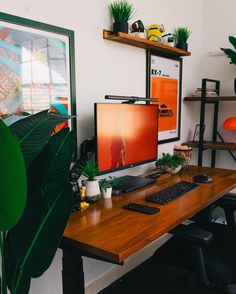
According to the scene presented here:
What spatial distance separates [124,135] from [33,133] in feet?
3.55

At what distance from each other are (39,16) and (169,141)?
5.21 feet

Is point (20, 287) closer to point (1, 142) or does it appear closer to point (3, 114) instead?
point (1, 142)

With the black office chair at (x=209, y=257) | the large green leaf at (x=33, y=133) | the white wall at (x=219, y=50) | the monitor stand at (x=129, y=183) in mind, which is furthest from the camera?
the white wall at (x=219, y=50)

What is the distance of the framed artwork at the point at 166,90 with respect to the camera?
2.49 metres

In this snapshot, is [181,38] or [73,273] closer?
[73,273]

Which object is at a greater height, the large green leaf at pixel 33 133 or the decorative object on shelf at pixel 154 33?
the decorative object on shelf at pixel 154 33

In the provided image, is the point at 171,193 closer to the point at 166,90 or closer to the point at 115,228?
the point at 115,228

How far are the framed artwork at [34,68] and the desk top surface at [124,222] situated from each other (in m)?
0.56

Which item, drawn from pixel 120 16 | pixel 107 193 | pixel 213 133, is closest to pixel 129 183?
pixel 107 193

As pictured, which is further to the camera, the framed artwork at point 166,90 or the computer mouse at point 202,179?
the framed artwork at point 166,90

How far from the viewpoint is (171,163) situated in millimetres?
2336

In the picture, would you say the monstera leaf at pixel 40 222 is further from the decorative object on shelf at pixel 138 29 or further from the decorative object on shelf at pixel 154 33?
the decorative object on shelf at pixel 154 33

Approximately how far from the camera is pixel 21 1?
5.01 feet

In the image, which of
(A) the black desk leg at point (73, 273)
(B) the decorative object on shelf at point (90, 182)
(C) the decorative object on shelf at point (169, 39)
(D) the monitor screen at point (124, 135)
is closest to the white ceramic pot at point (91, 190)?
(B) the decorative object on shelf at point (90, 182)
